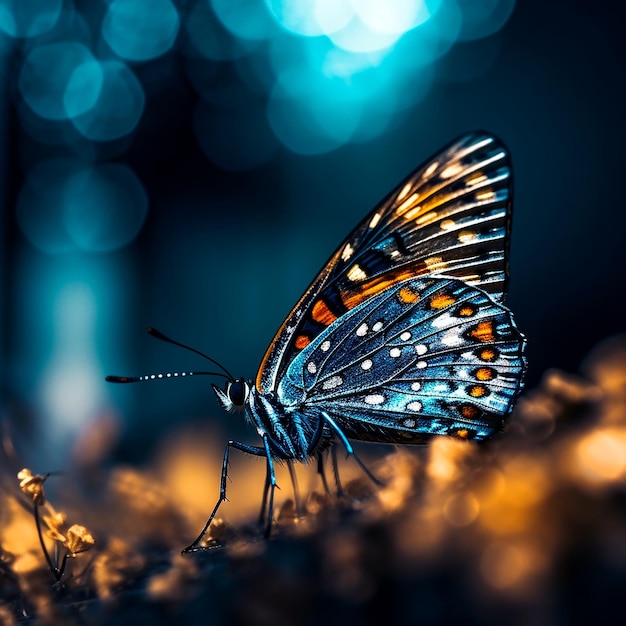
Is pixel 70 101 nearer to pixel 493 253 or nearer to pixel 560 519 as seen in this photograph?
pixel 493 253

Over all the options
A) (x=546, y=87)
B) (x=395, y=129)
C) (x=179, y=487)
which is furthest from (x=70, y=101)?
(x=179, y=487)

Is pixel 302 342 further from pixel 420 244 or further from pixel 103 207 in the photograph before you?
pixel 103 207

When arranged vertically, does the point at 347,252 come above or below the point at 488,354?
above

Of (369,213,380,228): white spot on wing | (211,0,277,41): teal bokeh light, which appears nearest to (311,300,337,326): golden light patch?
(369,213,380,228): white spot on wing

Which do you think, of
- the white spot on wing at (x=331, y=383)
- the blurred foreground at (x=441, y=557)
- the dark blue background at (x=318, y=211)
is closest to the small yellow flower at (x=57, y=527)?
the blurred foreground at (x=441, y=557)

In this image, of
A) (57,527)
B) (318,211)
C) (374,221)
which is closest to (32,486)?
(57,527)

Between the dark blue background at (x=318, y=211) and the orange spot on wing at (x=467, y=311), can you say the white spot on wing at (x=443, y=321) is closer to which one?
the orange spot on wing at (x=467, y=311)

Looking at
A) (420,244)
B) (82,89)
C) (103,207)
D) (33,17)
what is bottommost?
(420,244)
